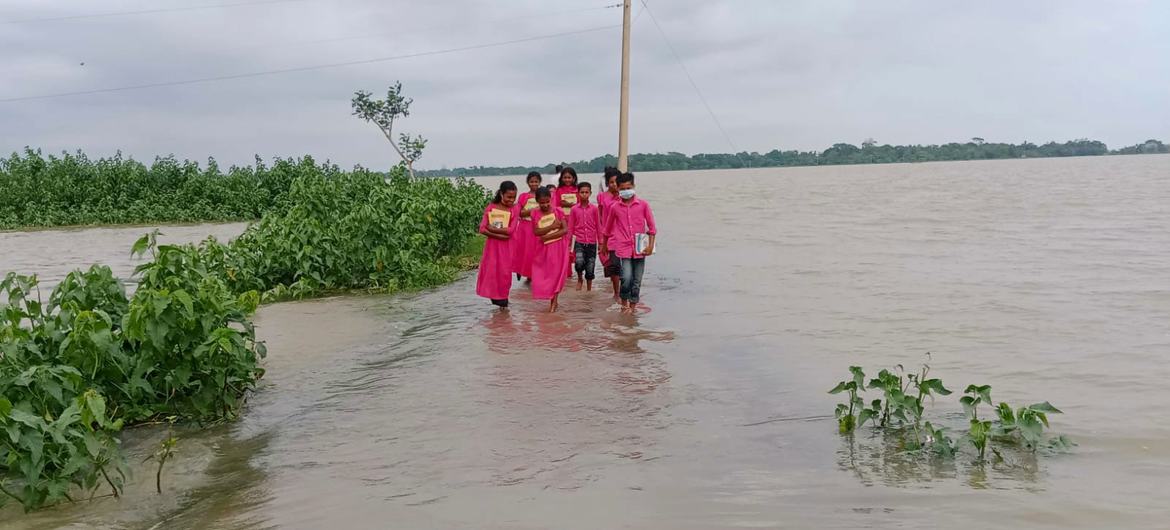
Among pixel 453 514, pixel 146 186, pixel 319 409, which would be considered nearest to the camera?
pixel 453 514

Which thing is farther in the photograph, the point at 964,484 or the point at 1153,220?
the point at 1153,220

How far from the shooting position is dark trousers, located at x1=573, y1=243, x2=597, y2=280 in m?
12.4

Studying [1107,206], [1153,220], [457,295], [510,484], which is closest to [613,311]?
[457,295]

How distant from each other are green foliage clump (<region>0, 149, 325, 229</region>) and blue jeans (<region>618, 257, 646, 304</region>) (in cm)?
2144

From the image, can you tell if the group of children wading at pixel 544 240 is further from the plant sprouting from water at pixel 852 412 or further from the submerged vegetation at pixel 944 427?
the submerged vegetation at pixel 944 427

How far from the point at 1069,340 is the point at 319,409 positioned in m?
6.63

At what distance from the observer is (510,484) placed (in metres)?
4.67

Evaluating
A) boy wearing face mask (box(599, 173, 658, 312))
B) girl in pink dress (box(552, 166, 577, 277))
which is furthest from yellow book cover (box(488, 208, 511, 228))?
girl in pink dress (box(552, 166, 577, 277))

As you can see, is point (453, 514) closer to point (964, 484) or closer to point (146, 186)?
point (964, 484)

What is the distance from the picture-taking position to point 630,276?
10.4m

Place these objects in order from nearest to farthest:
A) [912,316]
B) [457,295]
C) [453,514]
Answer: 1. [453,514]
2. [912,316]
3. [457,295]

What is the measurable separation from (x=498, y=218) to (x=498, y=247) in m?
0.35

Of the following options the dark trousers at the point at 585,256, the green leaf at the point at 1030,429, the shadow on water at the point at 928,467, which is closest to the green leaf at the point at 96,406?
the shadow on water at the point at 928,467

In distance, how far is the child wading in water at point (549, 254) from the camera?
10281mm
